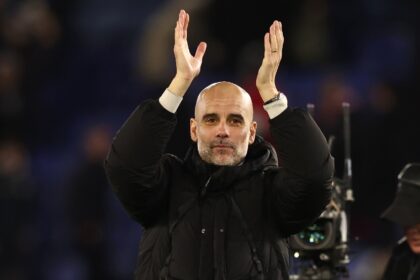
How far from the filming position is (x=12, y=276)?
316 inches

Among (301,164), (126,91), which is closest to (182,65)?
(301,164)

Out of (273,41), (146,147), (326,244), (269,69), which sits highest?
(273,41)

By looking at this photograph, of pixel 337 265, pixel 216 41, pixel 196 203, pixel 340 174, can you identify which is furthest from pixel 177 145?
pixel 196 203

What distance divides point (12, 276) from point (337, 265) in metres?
3.85

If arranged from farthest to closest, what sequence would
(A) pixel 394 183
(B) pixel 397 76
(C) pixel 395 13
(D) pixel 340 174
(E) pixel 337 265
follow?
(C) pixel 395 13 → (B) pixel 397 76 → (A) pixel 394 183 → (D) pixel 340 174 → (E) pixel 337 265

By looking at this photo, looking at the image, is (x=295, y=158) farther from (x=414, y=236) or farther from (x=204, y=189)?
(x=414, y=236)

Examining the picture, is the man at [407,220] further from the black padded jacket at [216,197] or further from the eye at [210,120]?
the eye at [210,120]

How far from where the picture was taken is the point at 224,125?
4.08 meters

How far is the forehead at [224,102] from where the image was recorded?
411 cm

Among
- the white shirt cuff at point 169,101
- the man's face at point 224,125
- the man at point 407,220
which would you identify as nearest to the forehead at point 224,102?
the man's face at point 224,125

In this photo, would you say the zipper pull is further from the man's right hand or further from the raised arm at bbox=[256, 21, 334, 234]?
the man's right hand

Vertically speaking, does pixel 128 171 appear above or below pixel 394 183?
above

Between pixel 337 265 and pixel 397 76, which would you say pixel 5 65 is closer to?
pixel 397 76

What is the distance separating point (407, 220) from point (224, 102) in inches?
50.6
